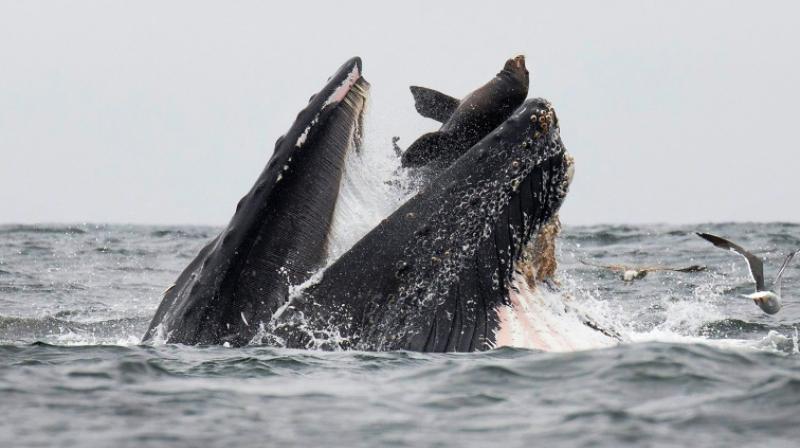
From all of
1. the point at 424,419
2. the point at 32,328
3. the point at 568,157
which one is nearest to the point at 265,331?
the point at 424,419

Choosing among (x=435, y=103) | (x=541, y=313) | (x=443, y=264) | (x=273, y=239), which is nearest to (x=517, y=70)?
(x=435, y=103)

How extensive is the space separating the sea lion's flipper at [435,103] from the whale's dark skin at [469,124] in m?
0.31

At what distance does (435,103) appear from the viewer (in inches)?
287

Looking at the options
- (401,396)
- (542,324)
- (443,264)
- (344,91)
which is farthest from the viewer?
(344,91)

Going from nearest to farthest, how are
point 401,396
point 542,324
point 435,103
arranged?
point 401,396 → point 542,324 → point 435,103

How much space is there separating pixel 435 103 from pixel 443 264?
1231mm

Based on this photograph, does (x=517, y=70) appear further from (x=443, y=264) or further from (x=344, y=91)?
(x=443, y=264)

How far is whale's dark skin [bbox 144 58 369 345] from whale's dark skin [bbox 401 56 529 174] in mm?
430

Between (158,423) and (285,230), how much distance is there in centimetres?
148

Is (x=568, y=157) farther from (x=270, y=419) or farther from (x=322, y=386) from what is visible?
(x=270, y=419)

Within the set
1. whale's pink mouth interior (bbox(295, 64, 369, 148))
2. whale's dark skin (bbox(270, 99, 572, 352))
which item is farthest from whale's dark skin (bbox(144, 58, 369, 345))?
whale's dark skin (bbox(270, 99, 572, 352))

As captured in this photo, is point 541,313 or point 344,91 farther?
point 344,91

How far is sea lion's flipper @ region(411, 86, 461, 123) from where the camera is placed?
23.9 ft

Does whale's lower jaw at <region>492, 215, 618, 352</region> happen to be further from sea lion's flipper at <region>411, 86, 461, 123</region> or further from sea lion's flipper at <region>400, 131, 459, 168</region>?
sea lion's flipper at <region>411, 86, 461, 123</region>
